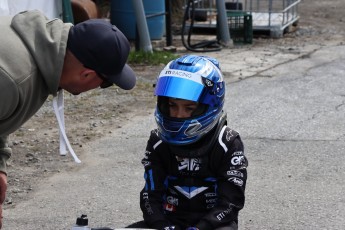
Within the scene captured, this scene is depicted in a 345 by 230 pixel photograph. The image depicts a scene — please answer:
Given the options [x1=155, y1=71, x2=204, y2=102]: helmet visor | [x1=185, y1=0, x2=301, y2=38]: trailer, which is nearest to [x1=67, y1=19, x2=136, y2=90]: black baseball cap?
[x1=155, y1=71, x2=204, y2=102]: helmet visor

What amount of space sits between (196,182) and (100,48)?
1122mm

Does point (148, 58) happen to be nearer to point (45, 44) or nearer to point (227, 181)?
point (227, 181)

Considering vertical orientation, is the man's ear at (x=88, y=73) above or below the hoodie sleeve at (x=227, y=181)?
above

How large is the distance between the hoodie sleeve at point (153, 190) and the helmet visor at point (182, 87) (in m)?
0.37

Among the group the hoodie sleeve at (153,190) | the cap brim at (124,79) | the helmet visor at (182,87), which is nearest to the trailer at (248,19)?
the hoodie sleeve at (153,190)

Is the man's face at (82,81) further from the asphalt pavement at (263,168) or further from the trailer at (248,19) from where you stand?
the trailer at (248,19)

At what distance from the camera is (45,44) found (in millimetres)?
3137

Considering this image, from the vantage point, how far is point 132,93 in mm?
8938

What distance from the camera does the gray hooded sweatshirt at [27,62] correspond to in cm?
302

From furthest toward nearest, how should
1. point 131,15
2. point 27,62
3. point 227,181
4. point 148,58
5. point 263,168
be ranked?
point 131,15, point 148,58, point 263,168, point 227,181, point 27,62

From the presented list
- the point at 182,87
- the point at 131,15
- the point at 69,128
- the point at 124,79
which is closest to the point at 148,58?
the point at 131,15

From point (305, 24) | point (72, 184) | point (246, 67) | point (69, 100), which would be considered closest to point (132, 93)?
point (69, 100)

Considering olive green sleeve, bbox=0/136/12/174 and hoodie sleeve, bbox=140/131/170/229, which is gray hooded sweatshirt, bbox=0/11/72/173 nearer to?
olive green sleeve, bbox=0/136/12/174

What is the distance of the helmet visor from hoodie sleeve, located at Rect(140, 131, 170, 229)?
37 cm
